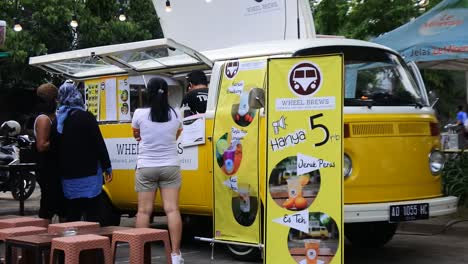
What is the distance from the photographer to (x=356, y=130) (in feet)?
21.4

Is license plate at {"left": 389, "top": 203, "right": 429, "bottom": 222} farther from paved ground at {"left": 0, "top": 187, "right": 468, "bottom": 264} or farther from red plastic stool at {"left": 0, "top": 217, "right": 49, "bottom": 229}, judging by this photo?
red plastic stool at {"left": 0, "top": 217, "right": 49, "bottom": 229}

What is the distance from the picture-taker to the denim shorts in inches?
258

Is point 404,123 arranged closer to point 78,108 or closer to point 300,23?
point 300,23

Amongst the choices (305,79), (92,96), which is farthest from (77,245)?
(92,96)

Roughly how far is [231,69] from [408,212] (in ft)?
7.61

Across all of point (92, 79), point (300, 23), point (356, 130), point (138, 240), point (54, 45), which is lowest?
point (138, 240)

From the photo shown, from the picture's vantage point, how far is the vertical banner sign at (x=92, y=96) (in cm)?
880

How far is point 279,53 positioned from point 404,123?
1.45 meters

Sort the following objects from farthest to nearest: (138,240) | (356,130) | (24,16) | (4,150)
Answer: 1. (24,16)
2. (4,150)
3. (356,130)
4. (138,240)

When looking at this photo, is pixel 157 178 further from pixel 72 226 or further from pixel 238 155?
pixel 72 226

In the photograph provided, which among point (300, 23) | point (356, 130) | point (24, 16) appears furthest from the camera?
point (24, 16)

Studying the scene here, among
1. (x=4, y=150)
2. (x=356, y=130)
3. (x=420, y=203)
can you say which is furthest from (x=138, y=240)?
(x=4, y=150)

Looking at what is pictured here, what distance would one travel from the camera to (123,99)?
840 centimetres

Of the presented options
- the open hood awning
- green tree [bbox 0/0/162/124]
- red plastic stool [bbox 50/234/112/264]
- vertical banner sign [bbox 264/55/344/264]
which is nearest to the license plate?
vertical banner sign [bbox 264/55/344/264]
